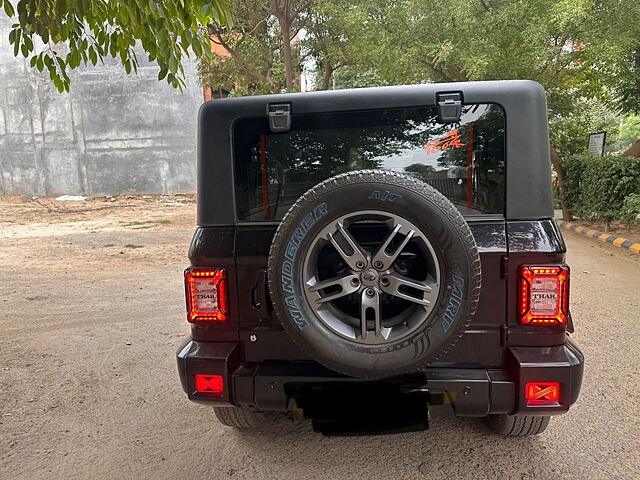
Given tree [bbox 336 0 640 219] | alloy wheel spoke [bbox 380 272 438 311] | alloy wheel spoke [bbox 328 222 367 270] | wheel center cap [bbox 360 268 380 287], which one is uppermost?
tree [bbox 336 0 640 219]

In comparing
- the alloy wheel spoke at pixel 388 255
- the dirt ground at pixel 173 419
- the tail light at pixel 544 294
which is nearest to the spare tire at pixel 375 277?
the alloy wheel spoke at pixel 388 255

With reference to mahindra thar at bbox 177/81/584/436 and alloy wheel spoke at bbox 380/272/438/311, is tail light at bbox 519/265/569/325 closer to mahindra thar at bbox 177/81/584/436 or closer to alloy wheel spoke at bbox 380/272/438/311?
mahindra thar at bbox 177/81/584/436

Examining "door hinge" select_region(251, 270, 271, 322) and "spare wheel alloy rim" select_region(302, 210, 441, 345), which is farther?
"door hinge" select_region(251, 270, 271, 322)

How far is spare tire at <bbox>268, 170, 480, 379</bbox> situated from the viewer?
2109 millimetres

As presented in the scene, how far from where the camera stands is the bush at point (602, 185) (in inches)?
397

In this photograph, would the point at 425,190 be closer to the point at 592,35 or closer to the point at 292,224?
the point at 292,224

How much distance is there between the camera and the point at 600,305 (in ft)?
18.3

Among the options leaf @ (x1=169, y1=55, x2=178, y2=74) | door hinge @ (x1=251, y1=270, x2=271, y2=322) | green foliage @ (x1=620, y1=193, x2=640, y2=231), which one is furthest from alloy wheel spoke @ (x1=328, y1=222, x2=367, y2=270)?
green foliage @ (x1=620, y1=193, x2=640, y2=231)

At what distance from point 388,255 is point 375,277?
0.11 meters

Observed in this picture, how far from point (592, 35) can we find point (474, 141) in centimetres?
902

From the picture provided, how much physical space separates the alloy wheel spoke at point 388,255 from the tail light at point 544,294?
1.92 ft

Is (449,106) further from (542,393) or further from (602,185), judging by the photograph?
(602,185)


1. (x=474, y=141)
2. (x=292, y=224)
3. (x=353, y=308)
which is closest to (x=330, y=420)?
(x=353, y=308)

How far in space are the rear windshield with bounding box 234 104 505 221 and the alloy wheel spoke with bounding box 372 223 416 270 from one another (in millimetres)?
518
